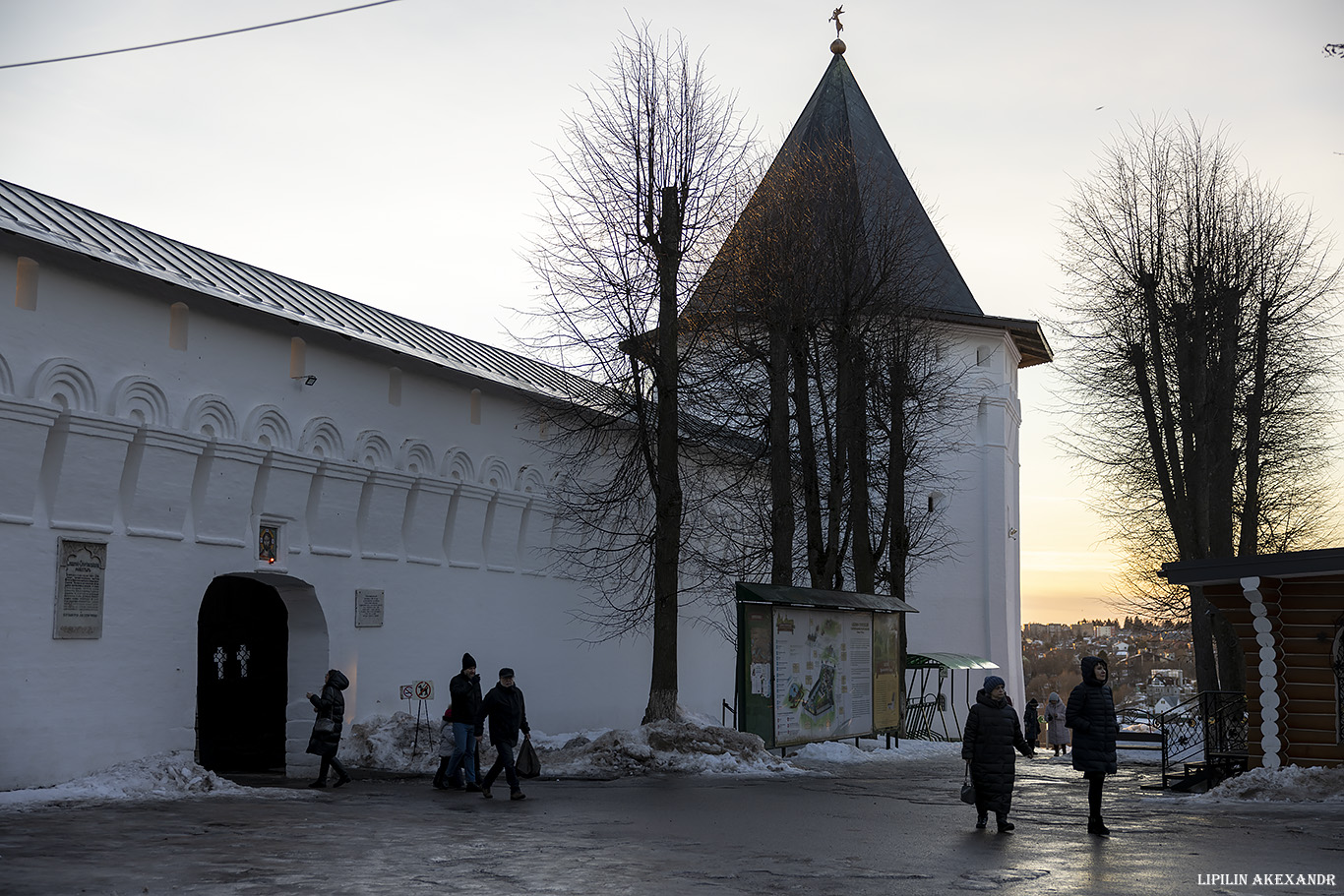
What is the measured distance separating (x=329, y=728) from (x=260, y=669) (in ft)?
10.8

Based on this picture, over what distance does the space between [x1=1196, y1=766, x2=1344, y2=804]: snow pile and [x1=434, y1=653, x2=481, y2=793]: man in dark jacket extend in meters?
8.77

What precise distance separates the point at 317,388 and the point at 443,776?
592cm

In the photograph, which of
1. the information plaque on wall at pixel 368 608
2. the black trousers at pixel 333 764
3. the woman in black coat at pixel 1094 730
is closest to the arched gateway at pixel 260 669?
the information plaque on wall at pixel 368 608

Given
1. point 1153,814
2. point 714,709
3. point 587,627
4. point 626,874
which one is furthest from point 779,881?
point 714,709

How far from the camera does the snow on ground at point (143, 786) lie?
1309cm

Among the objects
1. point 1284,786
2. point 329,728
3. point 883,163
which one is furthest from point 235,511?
point 883,163

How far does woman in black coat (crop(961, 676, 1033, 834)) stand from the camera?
1212cm

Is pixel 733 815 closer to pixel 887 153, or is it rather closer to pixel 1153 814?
pixel 1153 814

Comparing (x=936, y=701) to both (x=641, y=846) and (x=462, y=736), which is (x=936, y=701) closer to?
(x=462, y=736)

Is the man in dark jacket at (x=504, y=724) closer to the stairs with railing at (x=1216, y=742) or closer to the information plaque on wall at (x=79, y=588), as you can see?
the information plaque on wall at (x=79, y=588)

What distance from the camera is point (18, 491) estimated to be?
547 inches

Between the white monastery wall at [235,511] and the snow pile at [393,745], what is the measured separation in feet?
1.21

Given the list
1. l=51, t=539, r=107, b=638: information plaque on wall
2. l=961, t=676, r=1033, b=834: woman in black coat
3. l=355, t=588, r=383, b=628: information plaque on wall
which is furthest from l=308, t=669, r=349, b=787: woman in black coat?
l=961, t=676, r=1033, b=834: woman in black coat

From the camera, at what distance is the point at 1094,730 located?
11969mm
